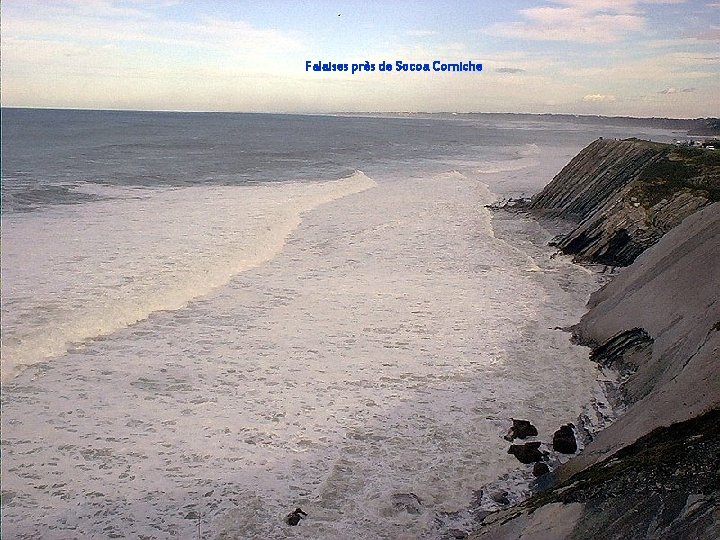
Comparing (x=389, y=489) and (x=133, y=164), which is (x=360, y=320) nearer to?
(x=389, y=489)

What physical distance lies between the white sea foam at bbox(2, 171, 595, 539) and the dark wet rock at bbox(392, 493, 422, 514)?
0.08 metres

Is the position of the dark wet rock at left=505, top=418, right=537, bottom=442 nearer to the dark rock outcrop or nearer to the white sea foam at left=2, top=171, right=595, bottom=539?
the white sea foam at left=2, top=171, right=595, bottom=539

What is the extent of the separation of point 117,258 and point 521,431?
14.2m

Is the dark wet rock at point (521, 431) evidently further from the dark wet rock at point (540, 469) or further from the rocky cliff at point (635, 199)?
the rocky cliff at point (635, 199)

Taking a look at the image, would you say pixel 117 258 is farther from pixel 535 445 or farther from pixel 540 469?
pixel 540 469

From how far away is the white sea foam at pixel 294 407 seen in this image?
26.4ft

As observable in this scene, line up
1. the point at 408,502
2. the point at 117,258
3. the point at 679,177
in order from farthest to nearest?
the point at 679,177 → the point at 117,258 → the point at 408,502

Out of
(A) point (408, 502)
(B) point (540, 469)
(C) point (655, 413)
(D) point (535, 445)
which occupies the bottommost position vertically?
(A) point (408, 502)

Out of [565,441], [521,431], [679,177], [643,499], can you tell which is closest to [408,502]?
[521,431]

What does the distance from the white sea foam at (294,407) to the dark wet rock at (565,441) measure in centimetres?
56

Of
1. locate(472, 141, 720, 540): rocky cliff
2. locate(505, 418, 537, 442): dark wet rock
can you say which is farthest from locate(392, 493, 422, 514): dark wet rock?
locate(505, 418, 537, 442): dark wet rock

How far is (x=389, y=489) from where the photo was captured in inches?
332

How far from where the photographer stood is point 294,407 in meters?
10.7

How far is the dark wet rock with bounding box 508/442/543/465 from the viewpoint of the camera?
9086 mm
